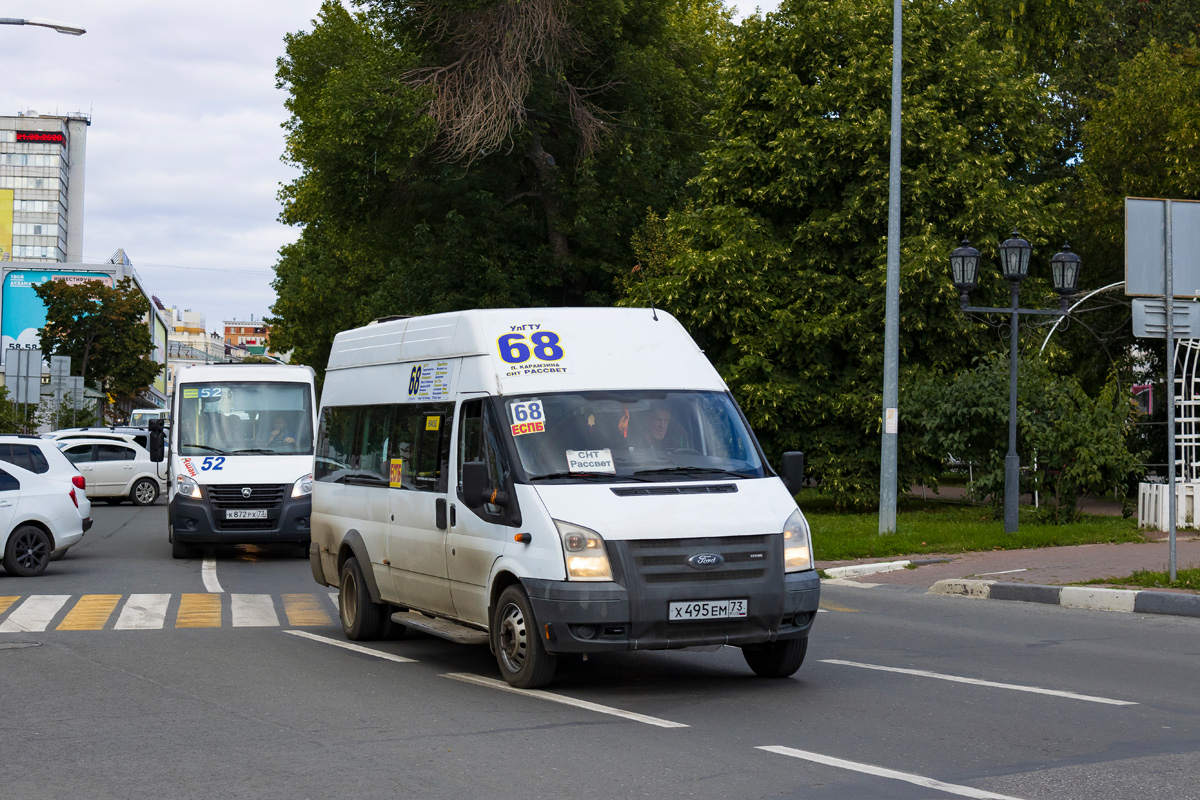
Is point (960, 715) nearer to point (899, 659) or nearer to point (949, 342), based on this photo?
point (899, 659)

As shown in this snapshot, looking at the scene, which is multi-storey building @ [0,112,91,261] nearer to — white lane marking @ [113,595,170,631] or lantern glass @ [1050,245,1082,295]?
lantern glass @ [1050,245,1082,295]

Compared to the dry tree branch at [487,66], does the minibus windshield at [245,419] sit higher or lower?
lower

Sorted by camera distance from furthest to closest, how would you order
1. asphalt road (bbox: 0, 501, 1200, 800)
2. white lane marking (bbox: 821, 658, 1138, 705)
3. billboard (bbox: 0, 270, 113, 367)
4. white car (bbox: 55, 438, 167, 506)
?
1. billboard (bbox: 0, 270, 113, 367)
2. white car (bbox: 55, 438, 167, 506)
3. white lane marking (bbox: 821, 658, 1138, 705)
4. asphalt road (bbox: 0, 501, 1200, 800)

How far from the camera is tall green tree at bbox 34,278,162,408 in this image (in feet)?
239

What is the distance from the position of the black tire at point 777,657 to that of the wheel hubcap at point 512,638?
1.50 m

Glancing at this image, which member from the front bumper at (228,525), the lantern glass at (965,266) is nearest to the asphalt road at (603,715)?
the front bumper at (228,525)

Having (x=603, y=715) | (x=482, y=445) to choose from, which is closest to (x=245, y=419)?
(x=482, y=445)

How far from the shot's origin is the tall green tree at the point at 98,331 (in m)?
72.9

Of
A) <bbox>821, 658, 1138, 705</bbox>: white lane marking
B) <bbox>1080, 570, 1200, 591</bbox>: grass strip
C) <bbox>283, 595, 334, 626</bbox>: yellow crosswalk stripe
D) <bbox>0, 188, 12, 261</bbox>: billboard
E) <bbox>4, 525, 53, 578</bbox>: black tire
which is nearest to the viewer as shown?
<bbox>821, 658, 1138, 705</bbox>: white lane marking

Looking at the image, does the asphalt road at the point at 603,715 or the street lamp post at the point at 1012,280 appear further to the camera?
the street lamp post at the point at 1012,280

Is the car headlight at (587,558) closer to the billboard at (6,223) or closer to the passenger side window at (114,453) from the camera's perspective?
the passenger side window at (114,453)

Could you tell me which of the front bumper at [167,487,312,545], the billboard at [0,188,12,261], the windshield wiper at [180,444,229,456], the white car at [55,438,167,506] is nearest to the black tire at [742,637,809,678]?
the front bumper at [167,487,312,545]

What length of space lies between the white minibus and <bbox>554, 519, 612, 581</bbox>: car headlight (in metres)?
11.7

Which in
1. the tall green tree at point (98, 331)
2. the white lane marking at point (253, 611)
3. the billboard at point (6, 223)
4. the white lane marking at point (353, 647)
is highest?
the billboard at point (6, 223)
